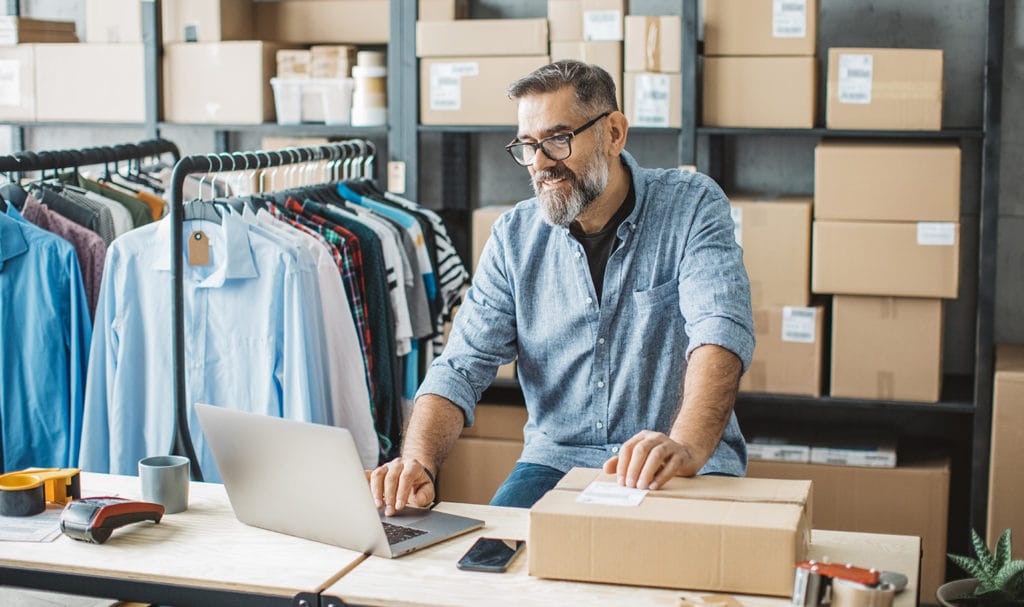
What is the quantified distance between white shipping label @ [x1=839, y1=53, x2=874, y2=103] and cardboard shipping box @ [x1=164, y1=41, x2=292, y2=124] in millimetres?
1817

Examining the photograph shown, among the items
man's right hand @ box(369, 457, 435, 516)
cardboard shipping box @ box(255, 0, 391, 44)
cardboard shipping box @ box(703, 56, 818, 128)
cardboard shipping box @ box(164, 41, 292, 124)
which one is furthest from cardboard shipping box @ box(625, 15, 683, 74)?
man's right hand @ box(369, 457, 435, 516)

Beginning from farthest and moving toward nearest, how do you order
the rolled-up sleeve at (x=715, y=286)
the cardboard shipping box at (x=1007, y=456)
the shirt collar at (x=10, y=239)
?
the cardboard shipping box at (x=1007, y=456)
the shirt collar at (x=10, y=239)
the rolled-up sleeve at (x=715, y=286)

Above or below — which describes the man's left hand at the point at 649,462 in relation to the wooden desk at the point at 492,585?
above

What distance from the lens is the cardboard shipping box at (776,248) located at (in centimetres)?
347

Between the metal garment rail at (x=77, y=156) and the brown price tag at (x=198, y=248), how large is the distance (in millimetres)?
421

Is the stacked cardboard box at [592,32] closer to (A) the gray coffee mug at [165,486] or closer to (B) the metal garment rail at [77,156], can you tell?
(B) the metal garment rail at [77,156]

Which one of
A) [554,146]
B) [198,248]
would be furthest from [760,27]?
[198,248]

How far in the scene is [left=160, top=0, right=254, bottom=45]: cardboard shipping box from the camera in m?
3.92

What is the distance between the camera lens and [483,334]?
2.45 metres

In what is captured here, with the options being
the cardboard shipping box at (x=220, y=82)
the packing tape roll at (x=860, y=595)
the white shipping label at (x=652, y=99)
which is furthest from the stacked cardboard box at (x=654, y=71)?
the packing tape roll at (x=860, y=595)

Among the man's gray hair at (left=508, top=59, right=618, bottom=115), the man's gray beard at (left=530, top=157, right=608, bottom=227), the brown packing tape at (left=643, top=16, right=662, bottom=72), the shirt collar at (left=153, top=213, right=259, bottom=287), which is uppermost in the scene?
the brown packing tape at (left=643, top=16, right=662, bottom=72)

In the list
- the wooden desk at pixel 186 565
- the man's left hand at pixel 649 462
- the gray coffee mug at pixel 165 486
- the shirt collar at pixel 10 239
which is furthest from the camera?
the shirt collar at pixel 10 239

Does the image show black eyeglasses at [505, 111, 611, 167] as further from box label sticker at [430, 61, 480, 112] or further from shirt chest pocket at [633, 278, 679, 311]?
box label sticker at [430, 61, 480, 112]

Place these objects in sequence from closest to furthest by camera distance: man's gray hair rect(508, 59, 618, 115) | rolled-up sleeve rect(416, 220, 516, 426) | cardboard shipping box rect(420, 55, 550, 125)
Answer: man's gray hair rect(508, 59, 618, 115) < rolled-up sleeve rect(416, 220, 516, 426) < cardboard shipping box rect(420, 55, 550, 125)
